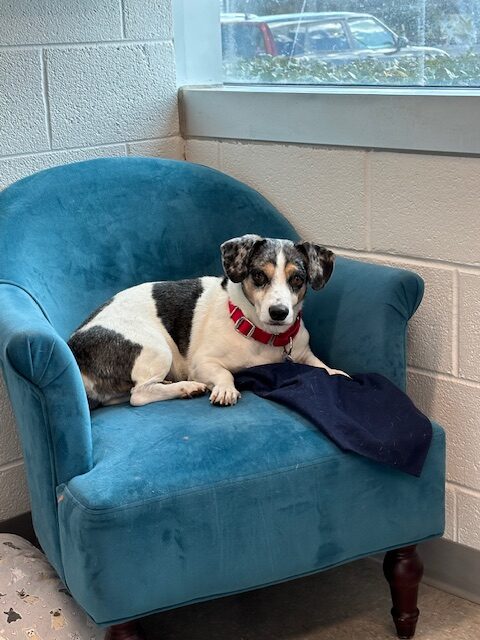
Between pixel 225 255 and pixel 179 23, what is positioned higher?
pixel 179 23

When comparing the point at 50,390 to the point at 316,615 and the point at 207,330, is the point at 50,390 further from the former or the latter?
the point at 316,615


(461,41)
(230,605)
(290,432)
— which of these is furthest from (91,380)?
(461,41)

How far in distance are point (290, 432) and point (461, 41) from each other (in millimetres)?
1110

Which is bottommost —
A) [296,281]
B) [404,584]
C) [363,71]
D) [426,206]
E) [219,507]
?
[404,584]

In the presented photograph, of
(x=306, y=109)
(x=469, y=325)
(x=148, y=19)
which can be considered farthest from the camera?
(x=148, y=19)

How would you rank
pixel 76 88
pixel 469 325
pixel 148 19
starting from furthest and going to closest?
pixel 148 19
pixel 76 88
pixel 469 325

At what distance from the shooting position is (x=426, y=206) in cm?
237

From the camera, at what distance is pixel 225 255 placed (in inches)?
89.9

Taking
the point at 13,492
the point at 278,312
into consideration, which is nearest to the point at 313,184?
the point at 278,312

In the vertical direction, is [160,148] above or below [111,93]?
below

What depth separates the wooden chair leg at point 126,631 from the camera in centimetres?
194

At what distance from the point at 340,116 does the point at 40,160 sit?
831mm

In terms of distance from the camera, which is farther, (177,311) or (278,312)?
(177,311)

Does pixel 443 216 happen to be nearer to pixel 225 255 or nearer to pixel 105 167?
pixel 225 255
